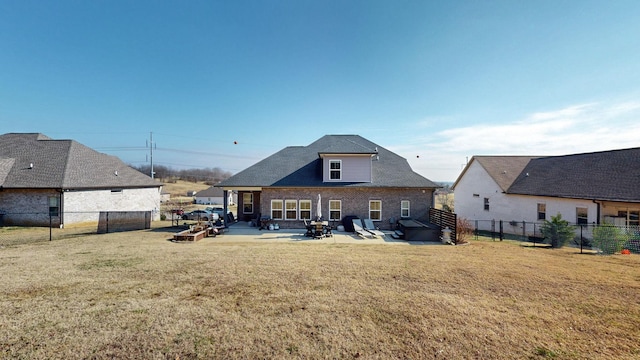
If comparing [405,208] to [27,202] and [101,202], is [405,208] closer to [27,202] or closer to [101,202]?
[101,202]

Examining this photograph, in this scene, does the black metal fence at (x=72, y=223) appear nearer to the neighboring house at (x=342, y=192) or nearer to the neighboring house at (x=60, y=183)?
the neighboring house at (x=60, y=183)

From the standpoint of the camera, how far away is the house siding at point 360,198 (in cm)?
1869

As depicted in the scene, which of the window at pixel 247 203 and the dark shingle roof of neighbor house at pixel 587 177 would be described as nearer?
the dark shingle roof of neighbor house at pixel 587 177

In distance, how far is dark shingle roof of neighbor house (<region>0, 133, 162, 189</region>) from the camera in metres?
20.8

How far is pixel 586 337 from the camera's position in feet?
15.3

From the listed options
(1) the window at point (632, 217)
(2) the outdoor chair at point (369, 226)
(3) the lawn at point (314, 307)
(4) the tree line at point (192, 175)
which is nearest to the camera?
(3) the lawn at point (314, 307)

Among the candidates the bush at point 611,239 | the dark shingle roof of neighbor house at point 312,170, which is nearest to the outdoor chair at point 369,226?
the dark shingle roof of neighbor house at point 312,170

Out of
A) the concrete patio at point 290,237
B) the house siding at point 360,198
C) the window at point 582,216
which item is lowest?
the concrete patio at point 290,237

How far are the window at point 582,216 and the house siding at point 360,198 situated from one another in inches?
395

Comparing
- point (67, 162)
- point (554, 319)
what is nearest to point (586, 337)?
point (554, 319)

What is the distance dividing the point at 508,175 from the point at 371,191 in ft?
52.0

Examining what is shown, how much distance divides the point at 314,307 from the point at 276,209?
44.7 feet

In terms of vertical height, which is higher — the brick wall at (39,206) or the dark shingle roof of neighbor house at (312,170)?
the dark shingle roof of neighbor house at (312,170)

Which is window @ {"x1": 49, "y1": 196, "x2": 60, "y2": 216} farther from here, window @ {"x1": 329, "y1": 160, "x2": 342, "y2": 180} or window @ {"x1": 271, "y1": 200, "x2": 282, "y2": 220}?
window @ {"x1": 329, "y1": 160, "x2": 342, "y2": 180}
